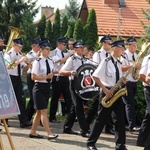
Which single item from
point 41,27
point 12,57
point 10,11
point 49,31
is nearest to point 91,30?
point 49,31

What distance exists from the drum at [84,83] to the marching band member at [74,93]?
13 centimetres

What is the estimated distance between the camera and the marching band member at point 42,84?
7.67 meters

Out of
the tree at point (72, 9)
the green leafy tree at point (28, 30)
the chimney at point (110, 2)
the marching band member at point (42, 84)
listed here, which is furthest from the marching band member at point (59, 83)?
the tree at point (72, 9)

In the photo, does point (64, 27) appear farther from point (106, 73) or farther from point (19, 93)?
point (106, 73)

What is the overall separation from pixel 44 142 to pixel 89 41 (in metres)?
22.5

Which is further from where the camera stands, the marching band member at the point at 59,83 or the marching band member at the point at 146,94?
the marching band member at the point at 59,83

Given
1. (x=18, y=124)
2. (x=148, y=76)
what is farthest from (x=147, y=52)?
(x=18, y=124)

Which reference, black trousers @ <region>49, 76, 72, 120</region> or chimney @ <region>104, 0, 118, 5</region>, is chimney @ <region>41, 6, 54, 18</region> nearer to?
chimney @ <region>104, 0, 118, 5</region>

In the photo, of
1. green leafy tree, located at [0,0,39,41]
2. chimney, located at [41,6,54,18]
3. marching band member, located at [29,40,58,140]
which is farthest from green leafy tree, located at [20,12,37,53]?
chimney, located at [41,6,54,18]

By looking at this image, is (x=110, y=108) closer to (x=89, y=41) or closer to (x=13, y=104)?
(x=13, y=104)

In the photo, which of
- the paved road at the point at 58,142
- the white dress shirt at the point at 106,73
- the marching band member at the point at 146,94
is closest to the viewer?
the marching band member at the point at 146,94

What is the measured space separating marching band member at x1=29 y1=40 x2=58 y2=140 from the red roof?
2012 centimetres

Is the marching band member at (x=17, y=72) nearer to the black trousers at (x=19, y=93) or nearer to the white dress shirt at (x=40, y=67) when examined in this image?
the black trousers at (x=19, y=93)

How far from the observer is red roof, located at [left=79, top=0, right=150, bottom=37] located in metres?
28.4
